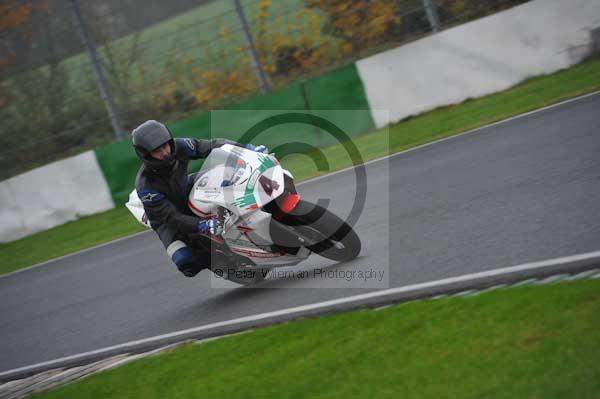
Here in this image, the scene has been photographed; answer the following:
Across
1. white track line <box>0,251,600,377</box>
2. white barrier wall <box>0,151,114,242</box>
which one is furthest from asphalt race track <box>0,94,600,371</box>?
white barrier wall <box>0,151,114,242</box>

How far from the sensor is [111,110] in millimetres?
17281

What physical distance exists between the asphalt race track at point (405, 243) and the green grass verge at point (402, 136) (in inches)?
39.9

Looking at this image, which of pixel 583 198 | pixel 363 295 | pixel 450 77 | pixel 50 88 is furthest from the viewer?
pixel 50 88

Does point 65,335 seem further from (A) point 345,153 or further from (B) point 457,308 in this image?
(A) point 345,153

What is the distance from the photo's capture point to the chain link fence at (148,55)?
1656cm

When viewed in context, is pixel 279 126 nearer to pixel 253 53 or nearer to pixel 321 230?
pixel 253 53

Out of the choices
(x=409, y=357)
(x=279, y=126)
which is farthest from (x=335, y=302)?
(x=279, y=126)

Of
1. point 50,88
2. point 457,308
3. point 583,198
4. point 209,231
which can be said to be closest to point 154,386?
point 209,231

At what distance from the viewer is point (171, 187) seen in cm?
738

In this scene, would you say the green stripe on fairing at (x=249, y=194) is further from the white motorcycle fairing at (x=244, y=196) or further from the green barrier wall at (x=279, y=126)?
the green barrier wall at (x=279, y=126)

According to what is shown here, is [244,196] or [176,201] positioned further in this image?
[176,201]

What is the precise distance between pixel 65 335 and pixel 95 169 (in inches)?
327

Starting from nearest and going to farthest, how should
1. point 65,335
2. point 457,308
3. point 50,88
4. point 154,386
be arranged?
point 457,308 → point 154,386 → point 65,335 → point 50,88

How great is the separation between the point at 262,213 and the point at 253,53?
1042 centimetres
